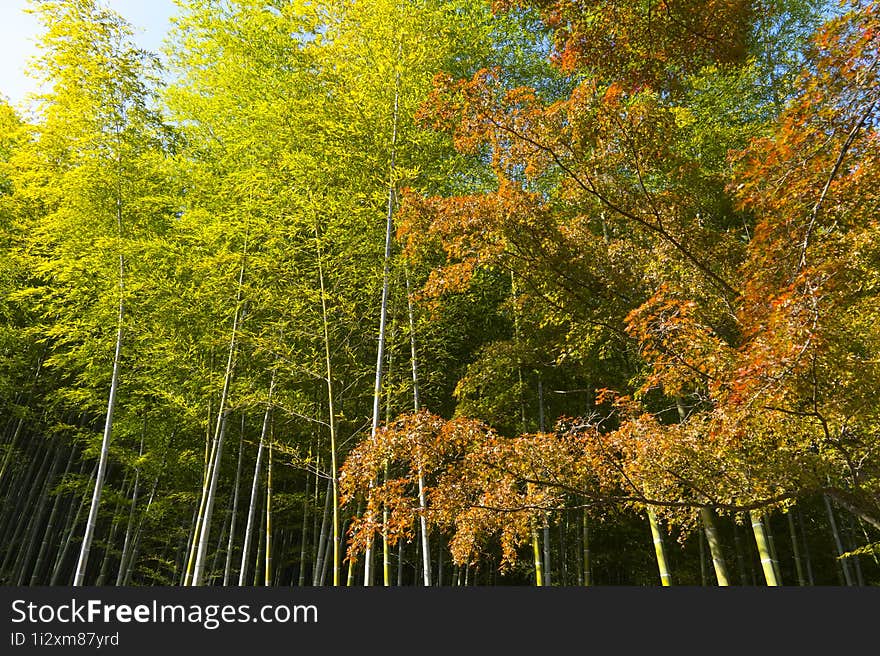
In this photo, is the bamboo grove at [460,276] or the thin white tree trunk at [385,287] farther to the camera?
the thin white tree trunk at [385,287]

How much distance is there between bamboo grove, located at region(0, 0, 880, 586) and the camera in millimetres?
3066

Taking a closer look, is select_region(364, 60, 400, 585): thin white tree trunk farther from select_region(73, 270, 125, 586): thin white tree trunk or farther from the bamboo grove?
select_region(73, 270, 125, 586): thin white tree trunk

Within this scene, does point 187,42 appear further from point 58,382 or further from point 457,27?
point 58,382

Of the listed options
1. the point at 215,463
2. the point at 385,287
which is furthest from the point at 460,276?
the point at 215,463

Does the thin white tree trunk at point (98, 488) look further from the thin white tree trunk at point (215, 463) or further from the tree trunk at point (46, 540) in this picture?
the tree trunk at point (46, 540)

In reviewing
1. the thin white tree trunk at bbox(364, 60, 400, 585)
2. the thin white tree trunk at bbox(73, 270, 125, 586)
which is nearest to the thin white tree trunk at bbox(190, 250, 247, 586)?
the thin white tree trunk at bbox(73, 270, 125, 586)

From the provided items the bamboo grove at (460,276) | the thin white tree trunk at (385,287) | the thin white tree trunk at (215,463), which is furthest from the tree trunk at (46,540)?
the thin white tree trunk at (385,287)

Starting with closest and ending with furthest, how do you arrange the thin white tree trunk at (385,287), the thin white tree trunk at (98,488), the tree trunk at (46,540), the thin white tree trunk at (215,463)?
the thin white tree trunk at (385,287), the thin white tree trunk at (98,488), the thin white tree trunk at (215,463), the tree trunk at (46,540)

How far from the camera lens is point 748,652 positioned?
259 cm

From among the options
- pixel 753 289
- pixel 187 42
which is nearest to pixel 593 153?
pixel 753 289

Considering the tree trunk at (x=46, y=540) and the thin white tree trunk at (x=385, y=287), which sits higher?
the thin white tree trunk at (x=385, y=287)

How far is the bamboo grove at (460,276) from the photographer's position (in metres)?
3.07

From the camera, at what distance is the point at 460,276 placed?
455 centimetres

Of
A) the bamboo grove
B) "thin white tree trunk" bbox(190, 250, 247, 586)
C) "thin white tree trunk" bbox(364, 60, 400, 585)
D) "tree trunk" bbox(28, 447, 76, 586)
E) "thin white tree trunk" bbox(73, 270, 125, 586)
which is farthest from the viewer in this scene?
"tree trunk" bbox(28, 447, 76, 586)
